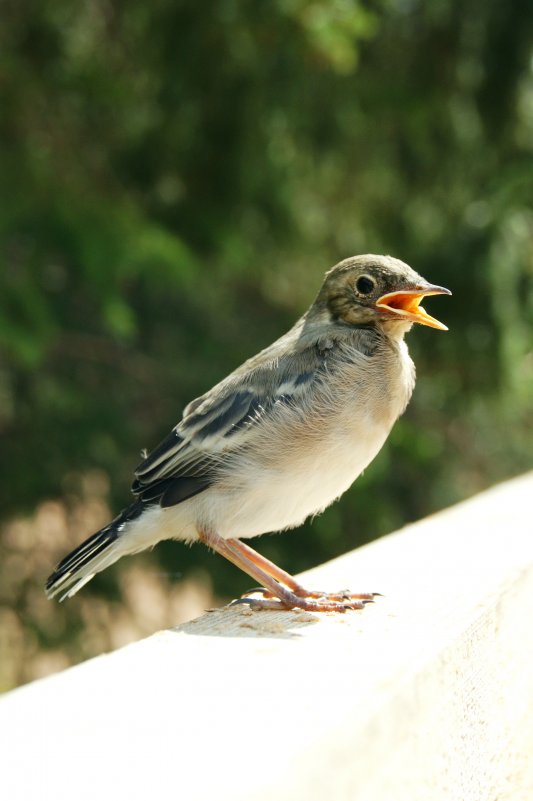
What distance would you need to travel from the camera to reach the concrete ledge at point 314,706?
5.00 ft

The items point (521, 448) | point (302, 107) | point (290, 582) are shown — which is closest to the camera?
point (290, 582)

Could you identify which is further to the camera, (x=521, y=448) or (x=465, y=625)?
(x=521, y=448)

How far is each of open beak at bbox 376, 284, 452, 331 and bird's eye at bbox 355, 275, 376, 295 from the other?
7 cm

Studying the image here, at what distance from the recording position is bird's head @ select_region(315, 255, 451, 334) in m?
3.65

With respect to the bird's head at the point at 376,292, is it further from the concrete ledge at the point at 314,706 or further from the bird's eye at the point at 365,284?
the concrete ledge at the point at 314,706

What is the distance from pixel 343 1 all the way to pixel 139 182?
6.51 feet

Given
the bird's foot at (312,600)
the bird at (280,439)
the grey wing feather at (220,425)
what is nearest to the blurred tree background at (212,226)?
the grey wing feather at (220,425)

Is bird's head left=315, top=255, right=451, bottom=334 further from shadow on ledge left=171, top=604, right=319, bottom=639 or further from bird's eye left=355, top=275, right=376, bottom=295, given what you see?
shadow on ledge left=171, top=604, right=319, bottom=639

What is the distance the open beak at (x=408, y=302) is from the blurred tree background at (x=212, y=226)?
2291 mm

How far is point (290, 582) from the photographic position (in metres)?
3.25

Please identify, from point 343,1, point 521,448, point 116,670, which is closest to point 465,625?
point 116,670

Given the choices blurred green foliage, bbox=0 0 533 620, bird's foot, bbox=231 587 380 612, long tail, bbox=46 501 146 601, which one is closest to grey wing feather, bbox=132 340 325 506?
long tail, bbox=46 501 146 601

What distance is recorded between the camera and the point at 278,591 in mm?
3232

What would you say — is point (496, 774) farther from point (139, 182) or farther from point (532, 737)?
point (139, 182)
